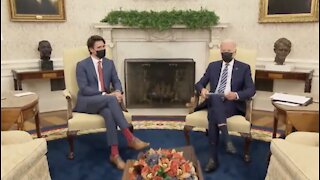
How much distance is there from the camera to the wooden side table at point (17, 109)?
259cm

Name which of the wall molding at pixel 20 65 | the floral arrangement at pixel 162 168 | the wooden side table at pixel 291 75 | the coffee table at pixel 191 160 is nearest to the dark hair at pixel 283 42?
the wooden side table at pixel 291 75

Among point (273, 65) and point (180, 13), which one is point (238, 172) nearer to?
point (273, 65)

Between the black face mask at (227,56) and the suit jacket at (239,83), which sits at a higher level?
the black face mask at (227,56)

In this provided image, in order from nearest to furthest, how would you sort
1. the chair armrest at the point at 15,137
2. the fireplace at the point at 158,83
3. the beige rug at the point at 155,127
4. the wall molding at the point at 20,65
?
1. the chair armrest at the point at 15,137
2. the beige rug at the point at 155,127
3. the wall molding at the point at 20,65
4. the fireplace at the point at 158,83

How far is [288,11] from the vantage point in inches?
180

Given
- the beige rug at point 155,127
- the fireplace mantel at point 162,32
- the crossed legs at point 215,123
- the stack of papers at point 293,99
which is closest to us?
the stack of papers at point 293,99

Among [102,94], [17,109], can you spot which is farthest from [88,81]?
[17,109]

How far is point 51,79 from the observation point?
4816mm

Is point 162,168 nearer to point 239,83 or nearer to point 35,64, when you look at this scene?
point 239,83

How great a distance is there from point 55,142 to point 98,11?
2.28m

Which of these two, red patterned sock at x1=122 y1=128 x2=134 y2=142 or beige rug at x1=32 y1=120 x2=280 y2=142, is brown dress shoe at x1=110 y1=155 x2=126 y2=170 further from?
beige rug at x1=32 y1=120 x2=280 y2=142

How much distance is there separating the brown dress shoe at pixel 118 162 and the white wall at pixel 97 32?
2290mm

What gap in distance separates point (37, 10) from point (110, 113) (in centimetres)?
247

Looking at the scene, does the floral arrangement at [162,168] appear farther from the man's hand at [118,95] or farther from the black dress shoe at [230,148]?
the black dress shoe at [230,148]
